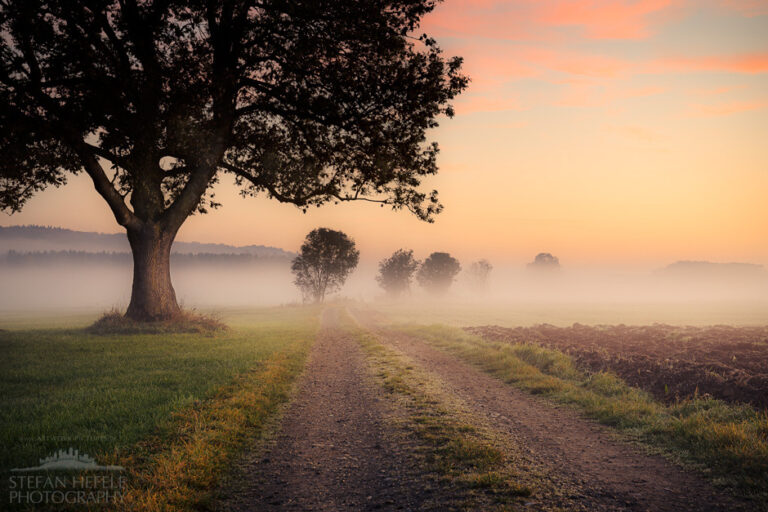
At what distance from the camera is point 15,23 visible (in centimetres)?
1525

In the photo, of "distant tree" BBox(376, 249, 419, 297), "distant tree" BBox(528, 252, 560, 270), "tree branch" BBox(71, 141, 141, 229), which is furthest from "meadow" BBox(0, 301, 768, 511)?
"distant tree" BBox(528, 252, 560, 270)

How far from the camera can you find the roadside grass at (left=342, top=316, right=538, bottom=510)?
5.14 metres

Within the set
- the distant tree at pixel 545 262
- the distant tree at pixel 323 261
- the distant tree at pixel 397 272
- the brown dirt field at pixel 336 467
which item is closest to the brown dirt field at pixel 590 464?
the brown dirt field at pixel 336 467

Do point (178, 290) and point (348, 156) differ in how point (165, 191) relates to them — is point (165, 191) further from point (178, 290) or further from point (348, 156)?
point (178, 290)

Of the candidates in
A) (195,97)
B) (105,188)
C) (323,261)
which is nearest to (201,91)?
(195,97)

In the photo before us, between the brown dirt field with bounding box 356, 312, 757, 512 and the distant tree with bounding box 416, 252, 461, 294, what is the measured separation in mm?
119267

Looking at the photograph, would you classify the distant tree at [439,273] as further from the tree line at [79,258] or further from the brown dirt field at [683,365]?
the brown dirt field at [683,365]

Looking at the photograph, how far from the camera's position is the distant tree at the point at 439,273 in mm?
129375

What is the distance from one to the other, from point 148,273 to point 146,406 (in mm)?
14686

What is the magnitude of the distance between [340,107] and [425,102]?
4.18 metres

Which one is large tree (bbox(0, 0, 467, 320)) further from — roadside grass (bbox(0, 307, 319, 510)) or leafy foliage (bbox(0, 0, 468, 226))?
roadside grass (bbox(0, 307, 319, 510))

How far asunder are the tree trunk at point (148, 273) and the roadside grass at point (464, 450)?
15.7m

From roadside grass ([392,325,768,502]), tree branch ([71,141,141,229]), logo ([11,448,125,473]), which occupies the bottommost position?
roadside grass ([392,325,768,502])

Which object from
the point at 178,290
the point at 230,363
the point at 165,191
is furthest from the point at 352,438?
the point at 178,290
